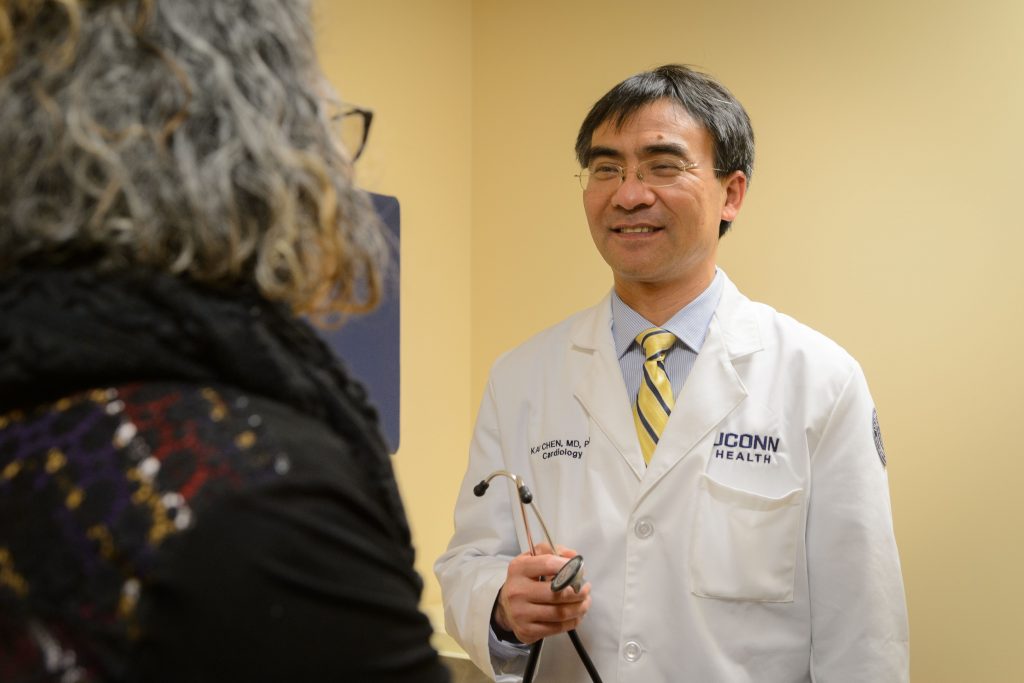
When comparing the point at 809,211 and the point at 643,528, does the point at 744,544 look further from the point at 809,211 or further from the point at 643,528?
the point at 809,211

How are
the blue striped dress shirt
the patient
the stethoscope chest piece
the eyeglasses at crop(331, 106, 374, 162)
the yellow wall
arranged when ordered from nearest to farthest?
the patient
the eyeglasses at crop(331, 106, 374, 162)
the stethoscope chest piece
the blue striped dress shirt
the yellow wall

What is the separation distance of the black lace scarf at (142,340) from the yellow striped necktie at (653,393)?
1125 millimetres

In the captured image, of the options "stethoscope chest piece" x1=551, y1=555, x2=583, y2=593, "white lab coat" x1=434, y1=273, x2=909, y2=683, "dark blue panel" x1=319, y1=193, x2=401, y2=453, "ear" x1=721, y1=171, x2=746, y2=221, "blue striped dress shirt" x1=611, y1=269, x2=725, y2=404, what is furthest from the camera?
"dark blue panel" x1=319, y1=193, x2=401, y2=453

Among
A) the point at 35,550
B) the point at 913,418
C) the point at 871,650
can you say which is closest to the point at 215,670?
the point at 35,550

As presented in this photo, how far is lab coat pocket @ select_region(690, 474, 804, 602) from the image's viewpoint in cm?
157

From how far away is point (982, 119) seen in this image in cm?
248

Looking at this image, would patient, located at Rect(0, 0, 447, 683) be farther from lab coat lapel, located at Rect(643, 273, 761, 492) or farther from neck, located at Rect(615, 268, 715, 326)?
neck, located at Rect(615, 268, 715, 326)

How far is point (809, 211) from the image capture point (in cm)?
271

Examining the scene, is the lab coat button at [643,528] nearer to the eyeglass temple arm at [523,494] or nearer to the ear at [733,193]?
the eyeglass temple arm at [523,494]

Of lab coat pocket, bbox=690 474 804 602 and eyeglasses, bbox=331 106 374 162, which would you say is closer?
eyeglasses, bbox=331 106 374 162

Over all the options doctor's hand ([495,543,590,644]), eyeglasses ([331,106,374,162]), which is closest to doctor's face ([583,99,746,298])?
doctor's hand ([495,543,590,644])

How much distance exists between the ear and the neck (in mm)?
173

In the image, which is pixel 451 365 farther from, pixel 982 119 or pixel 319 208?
pixel 319 208

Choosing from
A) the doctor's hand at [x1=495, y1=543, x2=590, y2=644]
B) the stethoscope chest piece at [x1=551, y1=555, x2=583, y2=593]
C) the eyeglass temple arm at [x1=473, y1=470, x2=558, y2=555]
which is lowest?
the doctor's hand at [x1=495, y1=543, x2=590, y2=644]
